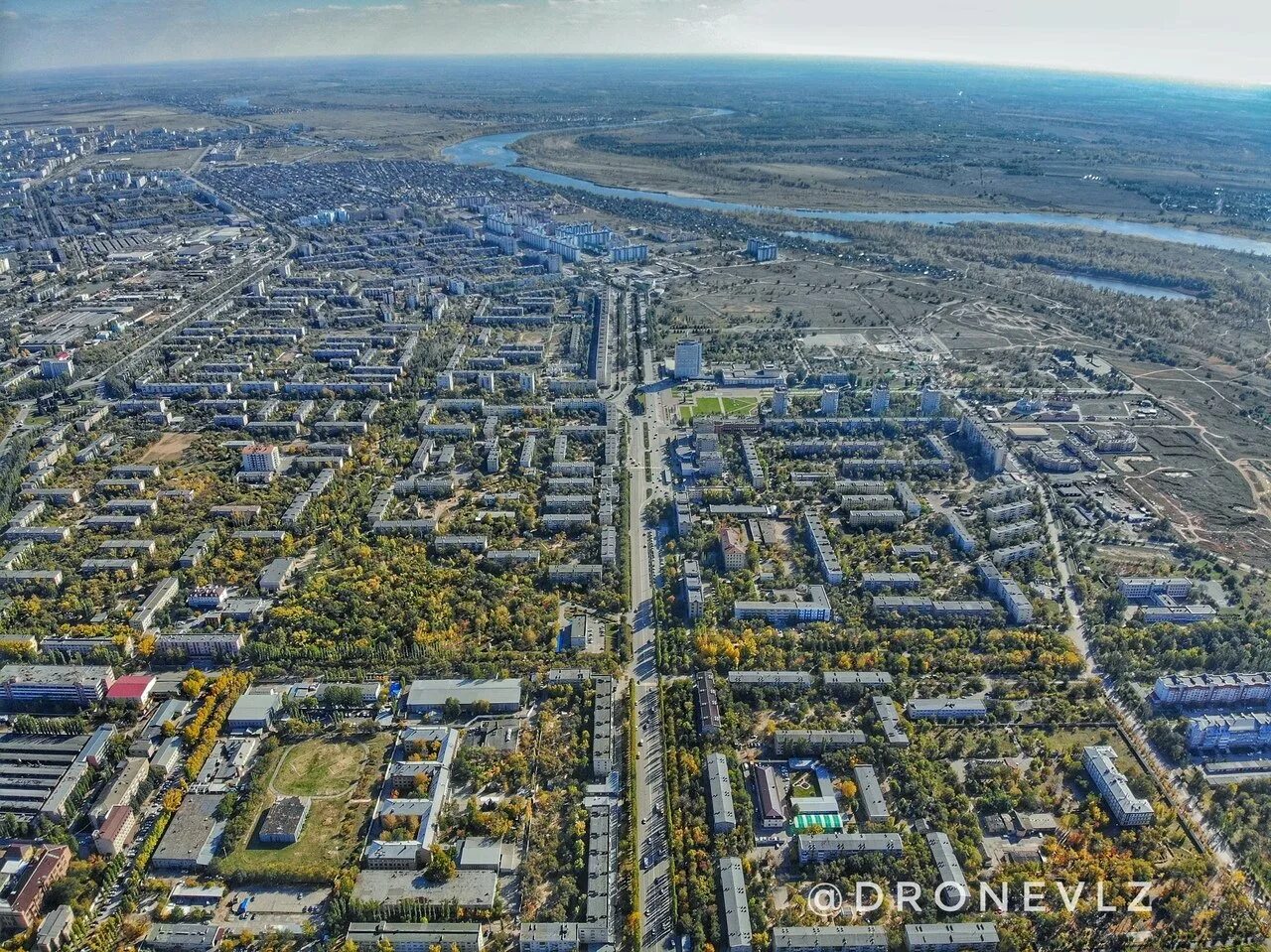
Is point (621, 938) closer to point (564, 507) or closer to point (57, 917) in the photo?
point (57, 917)

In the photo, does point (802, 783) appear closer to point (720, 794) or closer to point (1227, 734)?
point (720, 794)

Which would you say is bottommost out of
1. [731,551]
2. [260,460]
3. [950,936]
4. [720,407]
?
[950,936]

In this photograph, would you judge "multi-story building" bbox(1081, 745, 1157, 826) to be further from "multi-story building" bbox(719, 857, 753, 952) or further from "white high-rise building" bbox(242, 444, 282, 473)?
"white high-rise building" bbox(242, 444, 282, 473)

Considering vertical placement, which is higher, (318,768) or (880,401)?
(880,401)

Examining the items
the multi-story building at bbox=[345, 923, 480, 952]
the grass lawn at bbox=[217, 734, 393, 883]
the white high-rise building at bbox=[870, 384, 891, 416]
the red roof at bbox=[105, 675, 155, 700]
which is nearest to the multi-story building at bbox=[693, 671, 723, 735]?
the multi-story building at bbox=[345, 923, 480, 952]

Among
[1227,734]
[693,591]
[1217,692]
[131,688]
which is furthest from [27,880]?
[1217,692]

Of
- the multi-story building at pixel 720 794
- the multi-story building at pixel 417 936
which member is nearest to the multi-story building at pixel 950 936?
the multi-story building at pixel 720 794
